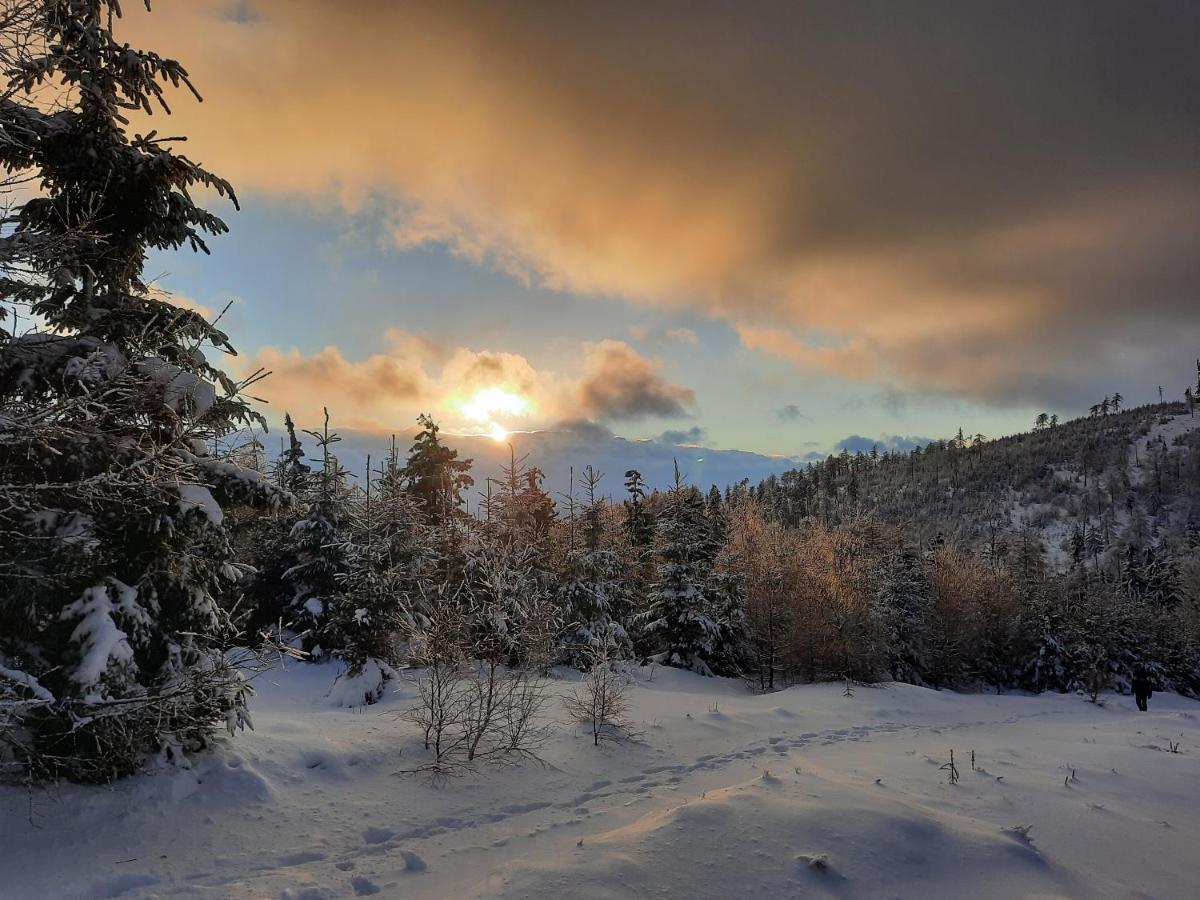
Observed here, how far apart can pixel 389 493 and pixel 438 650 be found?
52.8 ft

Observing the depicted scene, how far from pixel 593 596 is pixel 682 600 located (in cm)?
439

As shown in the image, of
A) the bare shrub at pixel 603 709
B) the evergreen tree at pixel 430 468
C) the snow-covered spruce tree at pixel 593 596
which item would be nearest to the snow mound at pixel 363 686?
the snow-covered spruce tree at pixel 593 596

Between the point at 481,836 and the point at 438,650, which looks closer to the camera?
the point at 481,836

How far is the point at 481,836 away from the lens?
7.82m

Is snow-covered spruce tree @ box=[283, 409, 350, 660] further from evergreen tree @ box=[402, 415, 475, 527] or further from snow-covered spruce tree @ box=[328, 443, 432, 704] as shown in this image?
evergreen tree @ box=[402, 415, 475, 527]

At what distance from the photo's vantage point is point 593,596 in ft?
86.9

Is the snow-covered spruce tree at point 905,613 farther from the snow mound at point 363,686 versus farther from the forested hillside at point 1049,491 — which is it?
the forested hillside at point 1049,491

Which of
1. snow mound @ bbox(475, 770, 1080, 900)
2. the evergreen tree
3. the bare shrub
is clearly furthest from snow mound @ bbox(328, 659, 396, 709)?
the evergreen tree

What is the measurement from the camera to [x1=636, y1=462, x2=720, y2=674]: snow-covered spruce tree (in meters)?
27.6

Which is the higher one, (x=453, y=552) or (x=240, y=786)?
(x=453, y=552)

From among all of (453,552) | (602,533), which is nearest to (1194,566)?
(602,533)

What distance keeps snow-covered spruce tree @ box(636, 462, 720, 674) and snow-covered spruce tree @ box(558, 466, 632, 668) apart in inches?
70.3

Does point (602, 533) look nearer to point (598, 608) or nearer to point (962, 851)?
point (598, 608)

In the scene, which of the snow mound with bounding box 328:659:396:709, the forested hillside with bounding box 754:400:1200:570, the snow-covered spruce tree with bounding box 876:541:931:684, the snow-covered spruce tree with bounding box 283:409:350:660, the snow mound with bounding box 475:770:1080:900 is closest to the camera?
the snow mound with bounding box 475:770:1080:900
